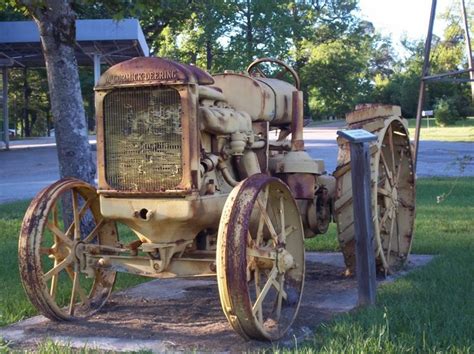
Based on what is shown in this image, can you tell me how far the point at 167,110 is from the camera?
523cm

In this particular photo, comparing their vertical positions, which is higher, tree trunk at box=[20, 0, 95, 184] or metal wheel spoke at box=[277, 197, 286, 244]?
tree trunk at box=[20, 0, 95, 184]

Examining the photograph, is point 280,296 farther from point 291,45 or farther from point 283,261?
point 291,45

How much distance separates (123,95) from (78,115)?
269cm

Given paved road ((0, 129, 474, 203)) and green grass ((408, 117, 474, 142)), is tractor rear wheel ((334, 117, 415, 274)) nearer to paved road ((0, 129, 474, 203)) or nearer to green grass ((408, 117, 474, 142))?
paved road ((0, 129, 474, 203))

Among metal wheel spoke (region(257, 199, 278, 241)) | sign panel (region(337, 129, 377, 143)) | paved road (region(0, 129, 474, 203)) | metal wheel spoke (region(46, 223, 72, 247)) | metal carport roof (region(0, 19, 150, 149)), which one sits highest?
metal carport roof (region(0, 19, 150, 149))

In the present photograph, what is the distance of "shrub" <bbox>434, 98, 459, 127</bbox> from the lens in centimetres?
4906

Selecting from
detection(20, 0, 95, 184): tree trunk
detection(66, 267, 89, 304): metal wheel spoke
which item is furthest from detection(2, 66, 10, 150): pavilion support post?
detection(66, 267, 89, 304): metal wheel spoke

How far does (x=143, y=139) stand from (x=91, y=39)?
65.5 feet

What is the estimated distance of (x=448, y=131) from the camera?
44281 mm

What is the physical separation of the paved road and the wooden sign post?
901cm

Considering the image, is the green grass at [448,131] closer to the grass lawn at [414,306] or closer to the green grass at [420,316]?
the grass lawn at [414,306]

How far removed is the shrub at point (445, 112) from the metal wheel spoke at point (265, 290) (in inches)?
1804

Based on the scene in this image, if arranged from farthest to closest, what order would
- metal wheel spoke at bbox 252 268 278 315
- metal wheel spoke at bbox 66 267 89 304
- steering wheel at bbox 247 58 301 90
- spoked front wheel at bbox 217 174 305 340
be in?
steering wheel at bbox 247 58 301 90 → metal wheel spoke at bbox 66 267 89 304 → metal wheel spoke at bbox 252 268 278 315 → spoked front wheel at bbox 217 174 305 340

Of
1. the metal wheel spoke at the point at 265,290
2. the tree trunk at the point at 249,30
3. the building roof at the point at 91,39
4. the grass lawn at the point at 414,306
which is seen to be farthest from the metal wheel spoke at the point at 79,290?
the tree trunk at the point at 249,30
